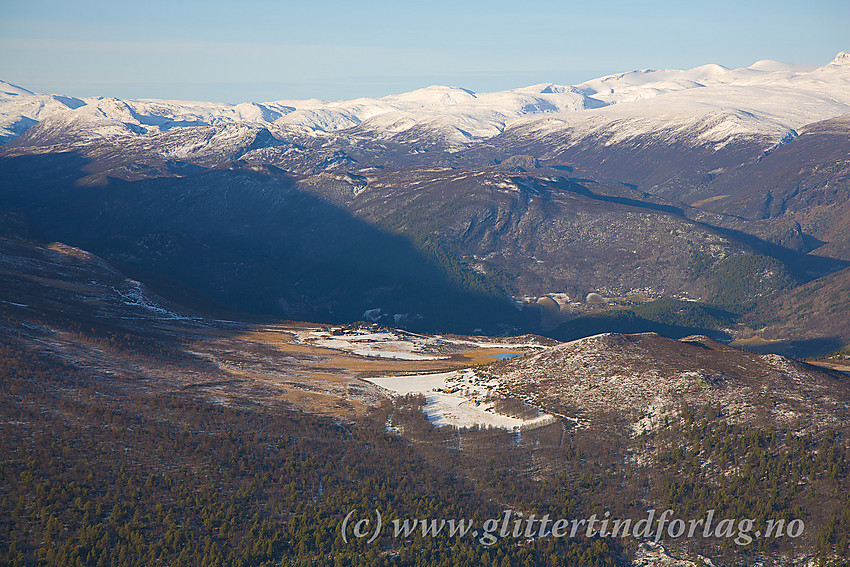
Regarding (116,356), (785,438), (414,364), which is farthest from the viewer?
(414,364)

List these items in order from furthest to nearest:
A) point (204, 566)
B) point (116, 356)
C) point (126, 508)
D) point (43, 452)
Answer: point (116, 356)
point (43, 452)
point (126, 508)
point (204, 566)

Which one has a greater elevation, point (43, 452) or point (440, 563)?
point (43, 452)

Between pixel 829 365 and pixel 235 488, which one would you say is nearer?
pixel 235 488

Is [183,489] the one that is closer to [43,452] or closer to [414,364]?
[43,452]

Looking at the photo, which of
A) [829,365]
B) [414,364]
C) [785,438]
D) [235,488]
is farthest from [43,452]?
[829,365]

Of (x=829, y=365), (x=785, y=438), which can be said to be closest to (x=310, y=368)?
(x=785, y=438)

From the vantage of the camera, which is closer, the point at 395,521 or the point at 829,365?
the point at 395,521

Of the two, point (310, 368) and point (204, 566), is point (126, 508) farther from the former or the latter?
point (310, 368)
